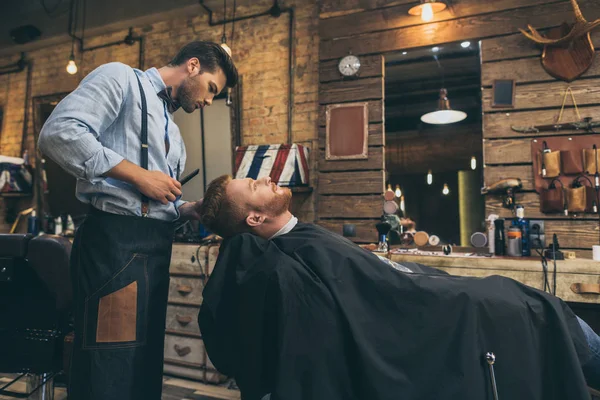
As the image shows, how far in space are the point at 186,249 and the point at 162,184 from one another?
173 cm

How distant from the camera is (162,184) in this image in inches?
54.1

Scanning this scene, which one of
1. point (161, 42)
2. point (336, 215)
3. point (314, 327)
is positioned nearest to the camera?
point (314, 327)

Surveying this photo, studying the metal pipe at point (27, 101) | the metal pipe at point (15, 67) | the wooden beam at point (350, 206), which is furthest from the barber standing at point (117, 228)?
the metal pipe at point (15, 67)

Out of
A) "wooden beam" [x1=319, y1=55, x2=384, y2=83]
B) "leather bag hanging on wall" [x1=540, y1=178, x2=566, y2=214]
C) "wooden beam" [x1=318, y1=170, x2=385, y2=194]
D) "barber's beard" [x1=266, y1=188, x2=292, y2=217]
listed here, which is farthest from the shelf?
"leather bag hanging on wall" [x1=540, y1=178, x2=566, y2=214]

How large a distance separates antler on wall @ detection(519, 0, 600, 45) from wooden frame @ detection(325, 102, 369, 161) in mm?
1290

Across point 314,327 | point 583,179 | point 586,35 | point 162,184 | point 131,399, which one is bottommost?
point 131,399

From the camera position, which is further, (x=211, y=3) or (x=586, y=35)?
(x=211, y=3)

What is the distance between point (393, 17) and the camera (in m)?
3.42

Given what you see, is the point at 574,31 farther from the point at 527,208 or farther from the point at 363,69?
the point at 363,69

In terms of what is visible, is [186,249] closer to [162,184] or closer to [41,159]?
[162,184]

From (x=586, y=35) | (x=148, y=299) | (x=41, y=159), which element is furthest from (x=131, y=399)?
(x=41, y=159)

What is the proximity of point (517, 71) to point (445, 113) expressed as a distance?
1.96ft

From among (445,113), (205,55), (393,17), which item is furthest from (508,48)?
(205,55)

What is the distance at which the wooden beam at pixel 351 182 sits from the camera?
339cm
